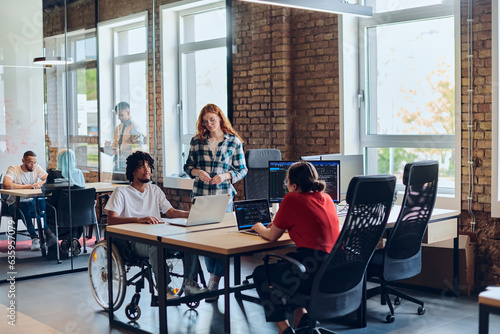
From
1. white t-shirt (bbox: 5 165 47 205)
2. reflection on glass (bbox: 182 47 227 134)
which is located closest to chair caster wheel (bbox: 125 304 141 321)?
white t-shirt (bbox: 5 165 47 205)

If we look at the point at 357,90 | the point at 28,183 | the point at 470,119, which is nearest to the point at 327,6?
the point at 470,119

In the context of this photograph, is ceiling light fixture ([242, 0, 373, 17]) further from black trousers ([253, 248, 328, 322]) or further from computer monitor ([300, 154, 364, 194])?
black trousers ([253, 248, 328, 322])

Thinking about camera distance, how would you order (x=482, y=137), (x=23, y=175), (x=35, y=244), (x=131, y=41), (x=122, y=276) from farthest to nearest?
(x=131, y=41), (x=35, y=244), (x=23, y=175), (x=482, y=137), (x=122, y=276)

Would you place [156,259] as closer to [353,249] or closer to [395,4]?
[353,249]

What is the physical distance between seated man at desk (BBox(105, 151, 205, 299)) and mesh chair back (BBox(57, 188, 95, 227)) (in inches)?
69.4

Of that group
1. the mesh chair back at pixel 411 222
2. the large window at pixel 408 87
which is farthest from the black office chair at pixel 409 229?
the large window at pixel 408 87

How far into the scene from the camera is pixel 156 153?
23.7 feet

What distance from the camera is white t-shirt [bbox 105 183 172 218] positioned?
4.63 metres

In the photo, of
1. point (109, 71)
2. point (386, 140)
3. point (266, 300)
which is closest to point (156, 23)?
point (109, 71)

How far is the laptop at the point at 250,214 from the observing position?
13.8 ft

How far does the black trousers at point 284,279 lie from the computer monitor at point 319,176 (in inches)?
41.6

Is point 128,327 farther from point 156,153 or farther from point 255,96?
point 255,96

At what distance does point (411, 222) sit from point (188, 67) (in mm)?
4349

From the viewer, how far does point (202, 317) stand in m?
4.76
